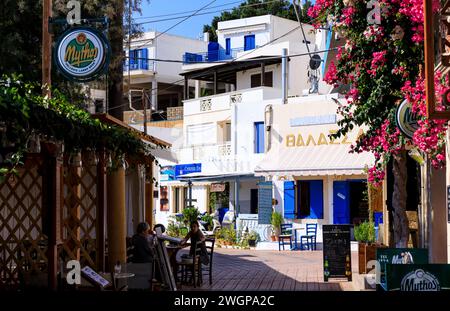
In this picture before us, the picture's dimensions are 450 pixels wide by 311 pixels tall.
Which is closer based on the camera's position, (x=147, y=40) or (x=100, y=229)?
(x=100, y=229)

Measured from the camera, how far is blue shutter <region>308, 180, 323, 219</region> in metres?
25.3

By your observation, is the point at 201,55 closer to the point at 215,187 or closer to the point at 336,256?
the point at 215,187

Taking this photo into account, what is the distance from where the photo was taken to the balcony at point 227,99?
30994 mm

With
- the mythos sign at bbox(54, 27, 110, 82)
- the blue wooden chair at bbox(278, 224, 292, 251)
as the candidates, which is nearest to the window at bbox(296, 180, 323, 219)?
the blue wooden chair at bbox(278, 224, 292, 251)

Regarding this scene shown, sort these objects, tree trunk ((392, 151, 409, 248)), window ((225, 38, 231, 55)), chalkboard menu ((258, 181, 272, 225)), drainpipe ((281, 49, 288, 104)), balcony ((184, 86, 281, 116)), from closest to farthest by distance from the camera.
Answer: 1. tree trunk ((392, 151, 409, 248))
2. chalkboard menu ((258, 181, 272, 225))
3. drainpipe ((281, 49, 288, 104))
4. balcony ((184, 86, 281, 116))
5. window ((225, 38, 231, 55))

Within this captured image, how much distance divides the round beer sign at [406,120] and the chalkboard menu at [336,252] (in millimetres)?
3668

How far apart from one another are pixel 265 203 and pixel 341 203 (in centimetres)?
271

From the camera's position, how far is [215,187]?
31.7 meters

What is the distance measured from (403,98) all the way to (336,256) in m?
3.93

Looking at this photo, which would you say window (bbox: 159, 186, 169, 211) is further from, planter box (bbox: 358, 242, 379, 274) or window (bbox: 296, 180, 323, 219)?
planter box (bbox: 358, 242, 379, 274)

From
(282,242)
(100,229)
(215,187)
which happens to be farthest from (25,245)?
(215,187)

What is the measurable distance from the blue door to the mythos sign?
1487 cm

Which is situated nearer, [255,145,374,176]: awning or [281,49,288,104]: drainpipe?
[255,145,374,176]: awning
